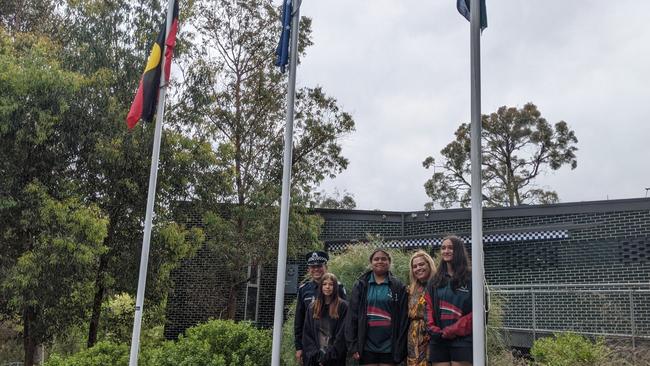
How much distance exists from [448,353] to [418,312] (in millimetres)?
436

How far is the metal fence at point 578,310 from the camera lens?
10.0 meters

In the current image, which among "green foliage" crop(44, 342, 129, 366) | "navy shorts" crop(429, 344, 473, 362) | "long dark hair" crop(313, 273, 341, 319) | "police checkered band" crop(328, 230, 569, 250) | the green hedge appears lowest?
"green foliage" crop(44, 342, 129, 366)

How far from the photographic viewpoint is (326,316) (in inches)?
240

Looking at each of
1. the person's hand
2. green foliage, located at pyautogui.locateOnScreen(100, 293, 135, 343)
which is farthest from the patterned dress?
green foliage, located at pyautogui.locateOnScreen(100, 293, 135, 343)

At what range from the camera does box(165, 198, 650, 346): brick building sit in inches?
429

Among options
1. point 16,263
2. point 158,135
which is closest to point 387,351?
point 158,135

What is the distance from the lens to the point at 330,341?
5.94 metres

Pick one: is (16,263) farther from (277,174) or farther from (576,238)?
(576,238)

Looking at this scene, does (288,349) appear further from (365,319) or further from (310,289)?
(365,319)

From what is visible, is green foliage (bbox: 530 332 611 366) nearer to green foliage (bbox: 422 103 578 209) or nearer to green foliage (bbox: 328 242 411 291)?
green foliage (bbox: 328 242 411 291)

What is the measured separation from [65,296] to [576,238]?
10.4 m

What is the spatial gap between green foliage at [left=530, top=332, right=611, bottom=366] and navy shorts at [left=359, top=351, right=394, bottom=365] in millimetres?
2852

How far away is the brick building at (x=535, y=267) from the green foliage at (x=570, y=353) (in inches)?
77.1

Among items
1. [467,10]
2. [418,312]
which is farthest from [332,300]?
[467,10]
